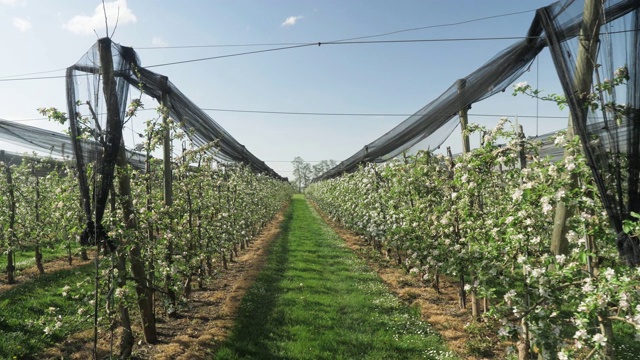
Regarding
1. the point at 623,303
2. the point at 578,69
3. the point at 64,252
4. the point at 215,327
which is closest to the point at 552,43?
the point at 578,69

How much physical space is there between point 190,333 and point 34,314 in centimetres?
377

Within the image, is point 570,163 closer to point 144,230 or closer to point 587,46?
point 587,46

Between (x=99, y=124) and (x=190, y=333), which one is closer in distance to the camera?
(x=99, y=124)

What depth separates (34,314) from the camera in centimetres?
733

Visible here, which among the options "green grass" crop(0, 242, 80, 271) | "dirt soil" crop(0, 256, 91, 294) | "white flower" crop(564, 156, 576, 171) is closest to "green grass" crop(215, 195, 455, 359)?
"white flower" crop(564, 156, 576, 171)

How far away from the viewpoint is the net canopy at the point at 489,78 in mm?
3074

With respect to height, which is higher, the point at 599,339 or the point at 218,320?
the point at 599,339

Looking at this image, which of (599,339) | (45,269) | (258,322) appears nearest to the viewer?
(599,339)

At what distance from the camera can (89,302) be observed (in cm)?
439

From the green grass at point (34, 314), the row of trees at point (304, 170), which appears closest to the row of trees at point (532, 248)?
the green grass at point (34, 314)

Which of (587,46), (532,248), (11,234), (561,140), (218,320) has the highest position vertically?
(587,46)

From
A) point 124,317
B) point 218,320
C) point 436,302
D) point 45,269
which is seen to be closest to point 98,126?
point 124,317

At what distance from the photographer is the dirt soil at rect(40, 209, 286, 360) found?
557 cm

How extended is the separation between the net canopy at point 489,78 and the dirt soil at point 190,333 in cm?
535
